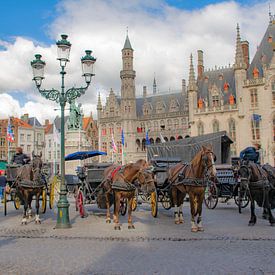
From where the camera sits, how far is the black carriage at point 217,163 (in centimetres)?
1202

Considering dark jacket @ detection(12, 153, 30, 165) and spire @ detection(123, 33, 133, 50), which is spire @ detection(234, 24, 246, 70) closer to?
spire @ detection(123, 33, 133, 50)

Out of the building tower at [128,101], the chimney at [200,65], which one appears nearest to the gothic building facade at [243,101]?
the chimney at [200,65]

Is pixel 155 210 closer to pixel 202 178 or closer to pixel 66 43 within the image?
pixel 202 178

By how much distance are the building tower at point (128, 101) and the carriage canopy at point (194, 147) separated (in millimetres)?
39373

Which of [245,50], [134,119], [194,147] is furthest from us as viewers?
[134,119]

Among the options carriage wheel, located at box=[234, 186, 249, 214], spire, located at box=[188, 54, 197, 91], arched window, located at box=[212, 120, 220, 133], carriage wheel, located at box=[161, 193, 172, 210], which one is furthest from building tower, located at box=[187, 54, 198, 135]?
carriage wheel, located at box=[234, 186, 249, 214]

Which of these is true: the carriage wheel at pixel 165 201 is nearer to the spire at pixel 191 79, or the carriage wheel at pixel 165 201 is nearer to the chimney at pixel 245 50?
the spire at pixel 191 79

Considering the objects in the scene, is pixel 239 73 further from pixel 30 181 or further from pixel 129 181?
pixel 30 181

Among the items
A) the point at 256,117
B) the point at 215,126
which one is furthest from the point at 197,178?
the point at 215,126

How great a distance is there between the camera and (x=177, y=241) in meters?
7.69

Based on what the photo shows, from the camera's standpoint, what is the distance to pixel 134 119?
61.2m

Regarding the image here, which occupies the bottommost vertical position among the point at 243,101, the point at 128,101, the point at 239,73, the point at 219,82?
the point at 243,101

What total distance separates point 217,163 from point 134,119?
143 feet

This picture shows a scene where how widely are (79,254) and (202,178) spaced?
3.71m
